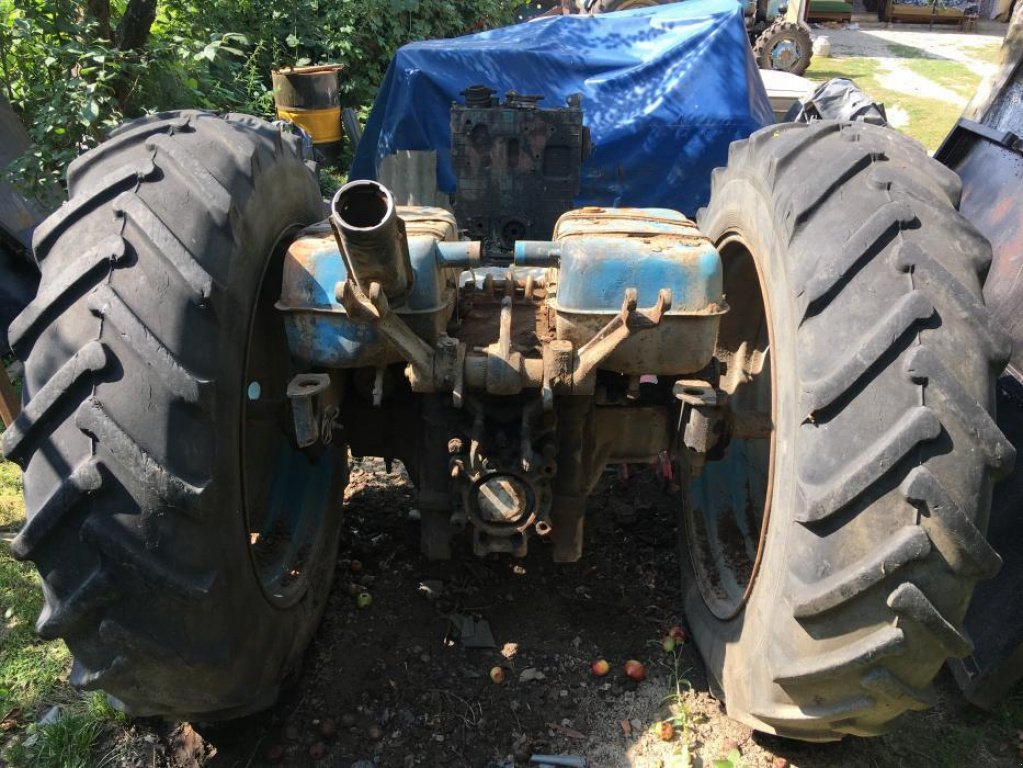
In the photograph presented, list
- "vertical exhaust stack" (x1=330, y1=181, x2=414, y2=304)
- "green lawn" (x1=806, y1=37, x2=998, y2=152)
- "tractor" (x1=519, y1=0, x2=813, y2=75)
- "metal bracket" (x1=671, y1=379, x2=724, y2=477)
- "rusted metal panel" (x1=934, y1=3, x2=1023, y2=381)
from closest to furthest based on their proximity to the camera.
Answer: "vertical exhaust stack" (x1=330, y1=181, x2=414, y2=304) < "metal bracket" (x1=671, y1=379, x2=724, y2=477) < "rusted metal panel" (x1=934, y1=3, x2=1023, y2=381) < "green lawn" (x1=806, y1=37, x2=998, y2=152) < "tractor" (x1=519, y1=0, x2=813, y2=75)

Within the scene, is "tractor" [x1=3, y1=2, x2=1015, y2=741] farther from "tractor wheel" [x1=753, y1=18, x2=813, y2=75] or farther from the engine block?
"tractor wheel" [x1=753, y1=18, x2=813, y2=75]

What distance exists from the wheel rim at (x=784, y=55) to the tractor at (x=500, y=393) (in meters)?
14.3

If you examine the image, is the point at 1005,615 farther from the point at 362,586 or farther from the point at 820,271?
the point at 362,586

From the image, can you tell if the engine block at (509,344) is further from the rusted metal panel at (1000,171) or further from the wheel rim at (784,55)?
the wheel rim at (784,55)

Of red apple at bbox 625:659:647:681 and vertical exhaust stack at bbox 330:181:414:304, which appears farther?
red apple at bbox 625:659:647:681

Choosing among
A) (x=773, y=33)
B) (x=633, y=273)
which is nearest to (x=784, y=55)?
(x=773, y=33)

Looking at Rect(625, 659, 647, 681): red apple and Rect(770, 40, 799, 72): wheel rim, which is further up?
Rect(625, 659, 647, 681): red apple

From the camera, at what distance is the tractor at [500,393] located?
1.58 metres

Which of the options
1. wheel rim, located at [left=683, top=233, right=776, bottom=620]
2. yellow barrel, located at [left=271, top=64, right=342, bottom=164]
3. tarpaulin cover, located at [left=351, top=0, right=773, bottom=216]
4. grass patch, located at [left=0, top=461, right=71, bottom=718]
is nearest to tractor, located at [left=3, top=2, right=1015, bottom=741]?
wheel rim, located at [left=683, top=233, right=776, bottom=620]

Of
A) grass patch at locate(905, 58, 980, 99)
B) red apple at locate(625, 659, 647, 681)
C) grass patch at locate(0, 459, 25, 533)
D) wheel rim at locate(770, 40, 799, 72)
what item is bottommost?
grass patch at locate(905, 58, 980, 99)

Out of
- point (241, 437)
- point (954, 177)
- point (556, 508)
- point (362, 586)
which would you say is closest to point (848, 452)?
point (954, 177)

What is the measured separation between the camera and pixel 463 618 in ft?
9.16

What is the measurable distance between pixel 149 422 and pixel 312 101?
306 inches

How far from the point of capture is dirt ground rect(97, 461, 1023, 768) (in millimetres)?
2311
